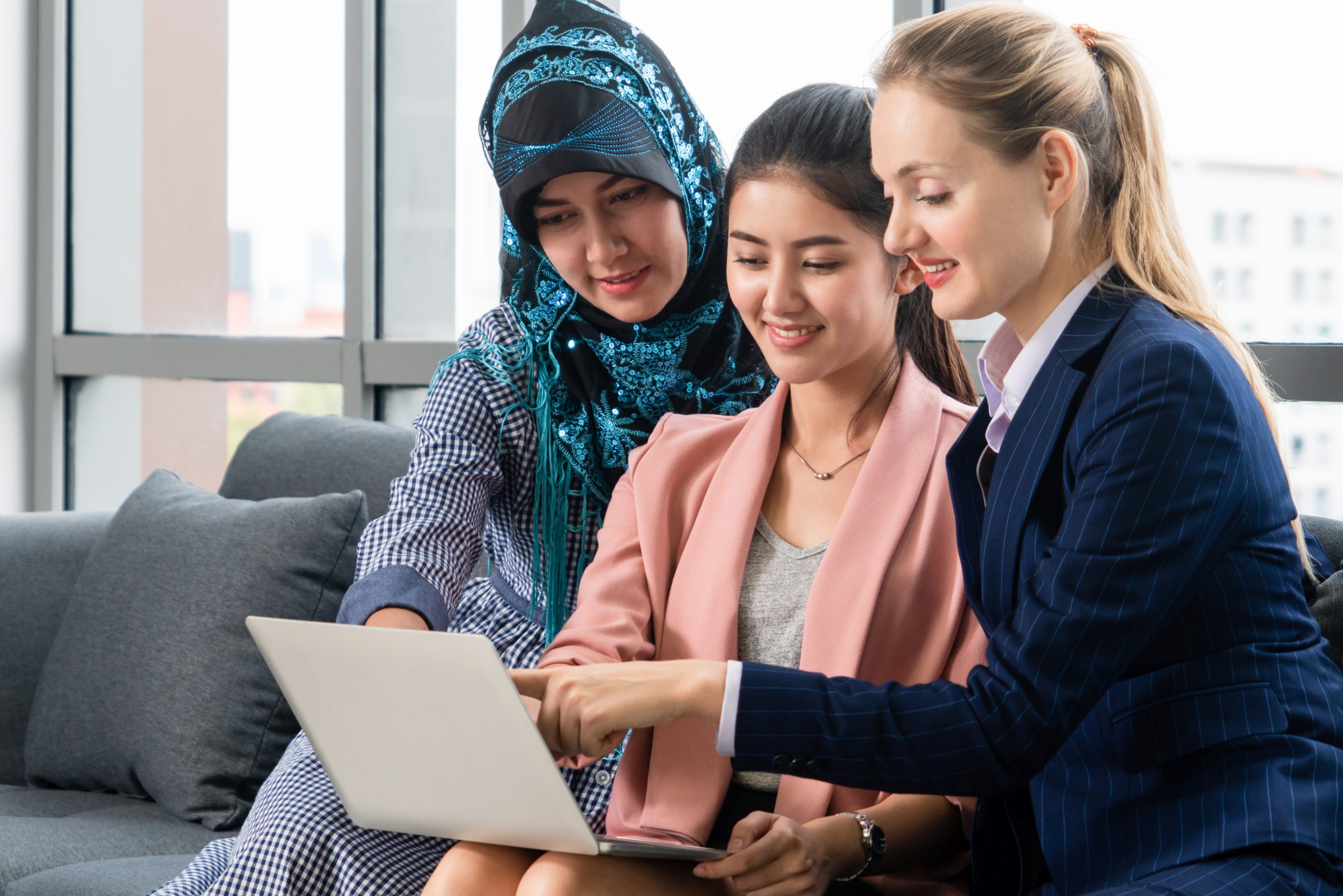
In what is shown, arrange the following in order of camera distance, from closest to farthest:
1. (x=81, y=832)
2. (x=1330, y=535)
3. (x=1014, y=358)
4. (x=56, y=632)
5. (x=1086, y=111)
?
(x=1086, y=111), (x=1014, y=358), (x=1330, y=535), (x=81, y=832), (x=56, y=632)

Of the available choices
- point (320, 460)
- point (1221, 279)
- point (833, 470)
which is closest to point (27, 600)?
point (320, 460)

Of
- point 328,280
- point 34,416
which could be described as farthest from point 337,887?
point 34,416

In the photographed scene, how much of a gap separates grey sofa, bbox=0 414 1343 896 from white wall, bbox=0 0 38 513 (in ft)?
4.55

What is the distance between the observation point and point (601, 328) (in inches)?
67.0

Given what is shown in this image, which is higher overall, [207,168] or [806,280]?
[207,168]

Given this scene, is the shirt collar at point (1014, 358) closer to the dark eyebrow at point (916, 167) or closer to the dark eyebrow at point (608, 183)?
the dark eyebrow at point (916, 167)

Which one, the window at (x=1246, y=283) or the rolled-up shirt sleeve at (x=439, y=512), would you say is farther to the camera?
the window at (x=1246, y=283)

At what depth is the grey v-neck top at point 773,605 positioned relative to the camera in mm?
1347

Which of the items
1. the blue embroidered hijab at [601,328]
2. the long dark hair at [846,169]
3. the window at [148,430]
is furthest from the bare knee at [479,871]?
the window at [148,430]

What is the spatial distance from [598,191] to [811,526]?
20.7 inches

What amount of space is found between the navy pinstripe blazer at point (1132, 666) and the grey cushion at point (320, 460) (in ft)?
4.38

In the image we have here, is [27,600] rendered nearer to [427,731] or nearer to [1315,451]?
[427,731]

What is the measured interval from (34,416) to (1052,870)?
344cm

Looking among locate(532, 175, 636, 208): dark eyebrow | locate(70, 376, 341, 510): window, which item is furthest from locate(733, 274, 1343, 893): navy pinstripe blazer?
locate(70, 376, 341, 510): window
